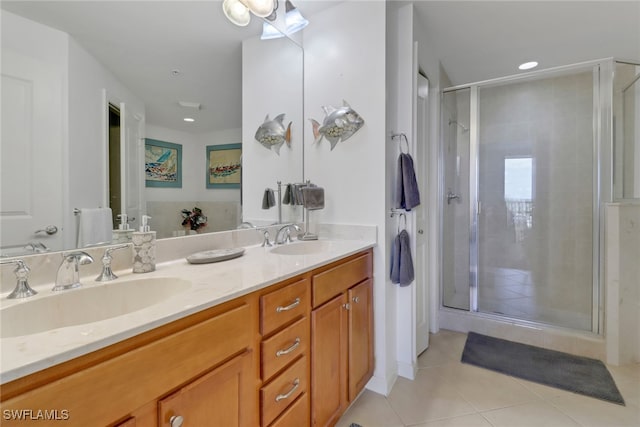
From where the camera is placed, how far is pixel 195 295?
0.79 meters

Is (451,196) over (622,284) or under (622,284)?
over

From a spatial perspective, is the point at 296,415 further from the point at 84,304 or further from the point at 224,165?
the point at 224,165

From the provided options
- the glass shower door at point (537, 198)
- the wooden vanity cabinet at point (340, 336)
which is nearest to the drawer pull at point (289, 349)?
the wooden vanity cabinet at point (340, 336)

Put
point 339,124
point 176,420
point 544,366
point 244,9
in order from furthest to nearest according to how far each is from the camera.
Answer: point 544,366
point 339,124
point 244,9
point 176,420

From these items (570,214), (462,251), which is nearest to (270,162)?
(462,251)

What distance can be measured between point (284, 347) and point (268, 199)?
1012 mm

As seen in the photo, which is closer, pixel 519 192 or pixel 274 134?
pixel 274 134

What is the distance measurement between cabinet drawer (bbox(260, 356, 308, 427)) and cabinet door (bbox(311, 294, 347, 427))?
0.26ft

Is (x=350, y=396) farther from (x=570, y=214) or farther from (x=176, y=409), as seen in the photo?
(x=570, y=214)

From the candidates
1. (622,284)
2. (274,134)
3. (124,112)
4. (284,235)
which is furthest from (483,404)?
(124,112)

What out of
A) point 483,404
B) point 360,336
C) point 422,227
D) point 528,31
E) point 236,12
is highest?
point 528,31

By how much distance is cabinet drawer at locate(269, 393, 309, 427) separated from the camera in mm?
1017

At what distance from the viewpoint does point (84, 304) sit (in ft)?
2.76

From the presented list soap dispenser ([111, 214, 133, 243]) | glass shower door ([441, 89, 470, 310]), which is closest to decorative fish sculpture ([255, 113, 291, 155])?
soap dispenser ([111, 214, 133, 243])
